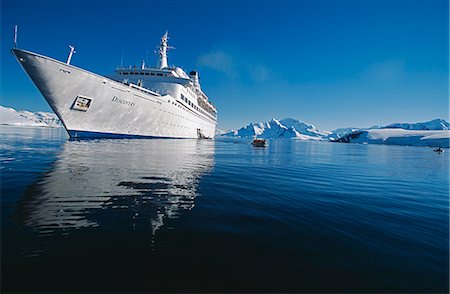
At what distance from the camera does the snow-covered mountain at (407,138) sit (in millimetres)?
126044

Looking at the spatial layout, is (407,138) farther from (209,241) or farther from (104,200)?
(104,200)

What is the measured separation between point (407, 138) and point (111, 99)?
589ft

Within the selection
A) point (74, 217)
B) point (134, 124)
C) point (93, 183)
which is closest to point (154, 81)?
point (134, 124)

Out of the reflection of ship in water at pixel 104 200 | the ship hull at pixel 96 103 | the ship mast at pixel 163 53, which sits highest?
the ship mast at pixel 163 53

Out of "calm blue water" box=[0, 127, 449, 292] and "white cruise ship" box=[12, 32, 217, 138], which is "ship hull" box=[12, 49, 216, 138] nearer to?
"white cruise ship" box=[12, 32, 217, 138]

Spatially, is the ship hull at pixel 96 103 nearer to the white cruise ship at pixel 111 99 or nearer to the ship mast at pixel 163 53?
the white cruise ship at pixel 111 99

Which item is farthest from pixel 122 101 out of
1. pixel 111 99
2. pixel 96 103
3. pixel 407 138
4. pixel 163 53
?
pixel 407 138

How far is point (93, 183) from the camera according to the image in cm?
824

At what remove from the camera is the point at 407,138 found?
479 feet

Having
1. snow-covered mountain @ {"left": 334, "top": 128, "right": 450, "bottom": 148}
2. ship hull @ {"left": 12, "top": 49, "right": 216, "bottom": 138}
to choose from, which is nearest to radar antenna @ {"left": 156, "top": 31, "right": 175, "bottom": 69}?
ship hull @ {"left": 12, "top": 49, "right": 216, "bottom": 138}

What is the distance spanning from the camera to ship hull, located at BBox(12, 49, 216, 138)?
2488 centimetres

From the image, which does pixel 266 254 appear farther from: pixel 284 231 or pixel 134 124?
pixel 134 124

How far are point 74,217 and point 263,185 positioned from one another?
7.16m

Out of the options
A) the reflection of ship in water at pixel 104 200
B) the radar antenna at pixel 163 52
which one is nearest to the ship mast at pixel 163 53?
the radar antenna at pixel 163 52
